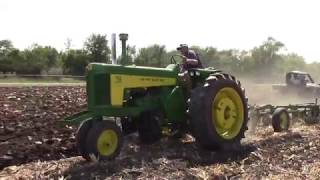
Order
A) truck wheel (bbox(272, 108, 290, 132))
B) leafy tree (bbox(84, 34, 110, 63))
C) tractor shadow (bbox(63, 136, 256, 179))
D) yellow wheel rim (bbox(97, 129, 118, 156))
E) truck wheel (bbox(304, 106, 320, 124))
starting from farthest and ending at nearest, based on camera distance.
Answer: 1. leafy tree (bbox(84, 34, 110, 63))
2. truck wheel (bbox(304, 106, 320, 124))
3. truck wheel (bbox(272, 108, 290, 132))
4. yellow wheel rim (bbox(97, 129, 118, 156))
5. tractor shadow (bbox(63, 136, 256, 179))

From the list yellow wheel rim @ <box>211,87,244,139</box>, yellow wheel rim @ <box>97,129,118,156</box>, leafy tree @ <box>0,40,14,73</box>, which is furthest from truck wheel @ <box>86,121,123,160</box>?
leafy tree @ <box>0,40,14,73</box>

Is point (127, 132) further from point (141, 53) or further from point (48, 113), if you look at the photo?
point (141, 53)

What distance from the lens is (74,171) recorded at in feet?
23.4

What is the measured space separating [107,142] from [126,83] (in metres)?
1.11

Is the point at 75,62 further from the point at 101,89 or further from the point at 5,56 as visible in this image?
the point at 101,89

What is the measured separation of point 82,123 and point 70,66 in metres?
52.4

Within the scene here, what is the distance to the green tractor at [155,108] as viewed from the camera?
8141mm

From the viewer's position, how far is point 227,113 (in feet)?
31.8

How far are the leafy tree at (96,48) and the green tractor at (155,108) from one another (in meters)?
38.6

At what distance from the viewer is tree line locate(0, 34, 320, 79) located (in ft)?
172

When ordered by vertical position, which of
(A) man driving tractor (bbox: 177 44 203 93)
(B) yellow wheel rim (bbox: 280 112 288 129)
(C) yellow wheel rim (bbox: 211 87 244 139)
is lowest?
(B) yellow wheel rim (bbox: 280 112 288 129)

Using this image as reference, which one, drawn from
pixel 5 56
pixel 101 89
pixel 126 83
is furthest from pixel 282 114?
pixel 5 56

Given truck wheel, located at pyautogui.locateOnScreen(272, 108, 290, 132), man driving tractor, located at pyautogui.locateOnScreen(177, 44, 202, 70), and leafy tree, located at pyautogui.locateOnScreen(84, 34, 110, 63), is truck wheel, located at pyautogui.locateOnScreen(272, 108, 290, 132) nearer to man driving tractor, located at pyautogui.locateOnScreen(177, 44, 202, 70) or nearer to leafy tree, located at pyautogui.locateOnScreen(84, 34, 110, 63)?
man driving tractor, located at pyautogui.locateOnScreen(177, 44, 202, 70)

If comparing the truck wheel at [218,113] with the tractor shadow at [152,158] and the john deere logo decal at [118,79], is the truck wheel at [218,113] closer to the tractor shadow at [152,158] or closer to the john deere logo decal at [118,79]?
the tractor shadow at [152,158]
